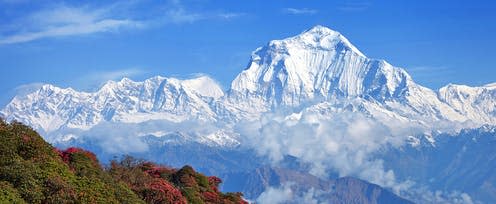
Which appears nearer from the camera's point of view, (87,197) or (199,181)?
(87,197)

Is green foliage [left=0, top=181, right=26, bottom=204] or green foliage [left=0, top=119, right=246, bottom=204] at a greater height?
green foliage [left=0, top=119, right=246, bottom=204]

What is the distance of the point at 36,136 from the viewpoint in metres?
78.7

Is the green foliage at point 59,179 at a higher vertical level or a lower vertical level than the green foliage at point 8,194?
higher

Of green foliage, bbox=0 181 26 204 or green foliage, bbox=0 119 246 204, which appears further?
green foliage, bbox=0 119 246 204

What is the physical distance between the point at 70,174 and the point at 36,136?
6.35 meters

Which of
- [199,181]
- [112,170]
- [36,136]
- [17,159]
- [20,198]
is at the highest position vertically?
[199,181]

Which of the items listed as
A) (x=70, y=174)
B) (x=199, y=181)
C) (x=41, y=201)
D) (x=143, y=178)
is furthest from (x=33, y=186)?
(x=199, y=181)

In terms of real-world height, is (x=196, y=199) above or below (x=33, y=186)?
above

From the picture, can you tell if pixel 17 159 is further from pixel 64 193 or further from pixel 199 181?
pixel 199 181

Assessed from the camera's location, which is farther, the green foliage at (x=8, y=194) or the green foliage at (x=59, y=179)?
the green foliage at (x=59, y=179)

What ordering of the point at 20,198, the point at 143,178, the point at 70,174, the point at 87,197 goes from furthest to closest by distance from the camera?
the point at 143,178 → the point at 70,174 → the point at 87,197 → the point at 20,198

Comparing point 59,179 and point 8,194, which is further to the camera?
point 59,179

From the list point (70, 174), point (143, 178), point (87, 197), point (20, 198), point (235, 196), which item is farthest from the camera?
point (235, 196)

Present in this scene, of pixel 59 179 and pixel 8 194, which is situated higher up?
pixel 59 179
